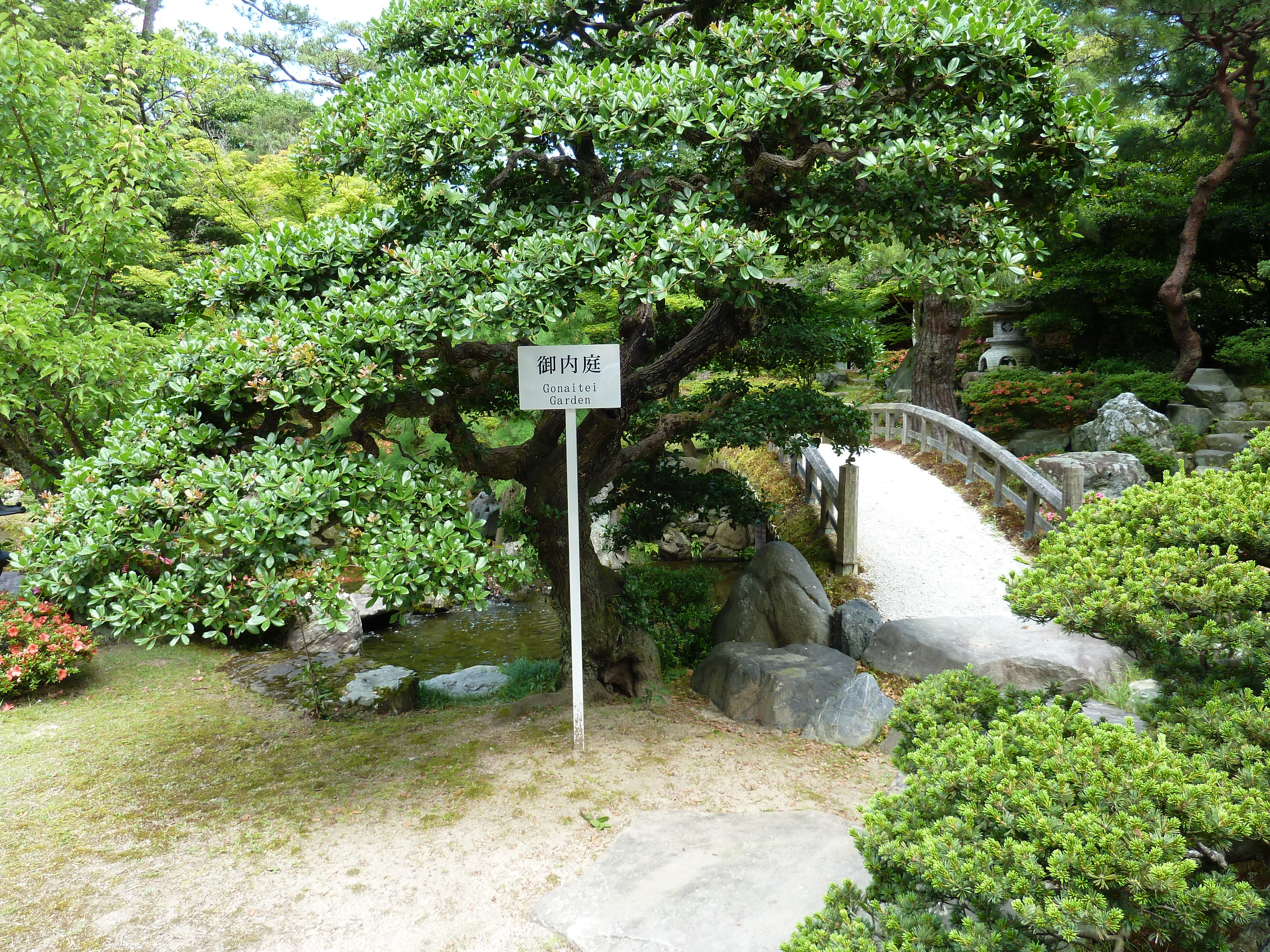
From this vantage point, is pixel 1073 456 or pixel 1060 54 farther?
pixel 1073 456

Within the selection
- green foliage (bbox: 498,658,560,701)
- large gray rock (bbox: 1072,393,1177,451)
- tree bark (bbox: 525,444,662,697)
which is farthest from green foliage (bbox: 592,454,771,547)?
large gray rock (bbox: 1072,393,1177,451)

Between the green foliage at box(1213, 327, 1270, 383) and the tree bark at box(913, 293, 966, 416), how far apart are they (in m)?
3.67

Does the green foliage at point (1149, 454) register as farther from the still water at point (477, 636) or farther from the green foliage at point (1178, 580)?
the green foliage at point (1178, 580)

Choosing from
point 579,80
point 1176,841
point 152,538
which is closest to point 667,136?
point 579,80

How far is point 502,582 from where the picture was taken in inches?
164

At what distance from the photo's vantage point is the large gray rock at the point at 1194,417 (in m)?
10.6

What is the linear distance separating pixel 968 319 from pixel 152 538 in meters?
13.7

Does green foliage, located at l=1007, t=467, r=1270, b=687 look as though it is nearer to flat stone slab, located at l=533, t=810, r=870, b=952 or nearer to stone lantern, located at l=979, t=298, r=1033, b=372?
flat stone slab, located at l=533, t=810, r=870, b=952

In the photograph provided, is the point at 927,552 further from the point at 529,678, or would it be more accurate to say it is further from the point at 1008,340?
the point at 1008,340

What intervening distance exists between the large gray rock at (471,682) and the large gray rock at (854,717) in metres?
3.12

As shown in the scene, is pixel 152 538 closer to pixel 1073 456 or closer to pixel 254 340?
pixel 254 340

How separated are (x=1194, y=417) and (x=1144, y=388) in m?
0.76

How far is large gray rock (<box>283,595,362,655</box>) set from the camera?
8.00 metres

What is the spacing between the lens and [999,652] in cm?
522
